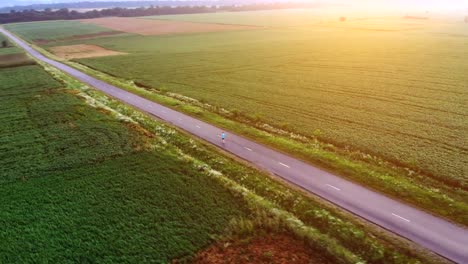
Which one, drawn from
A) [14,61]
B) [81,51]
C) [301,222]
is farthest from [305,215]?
[81,51]

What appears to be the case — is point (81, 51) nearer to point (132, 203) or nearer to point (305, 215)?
point (132, 203)

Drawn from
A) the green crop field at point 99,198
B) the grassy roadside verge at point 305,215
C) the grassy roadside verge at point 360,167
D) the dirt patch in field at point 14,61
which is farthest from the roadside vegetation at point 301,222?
the dirt patch in field at point 14,61

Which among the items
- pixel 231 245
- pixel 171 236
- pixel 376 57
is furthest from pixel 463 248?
pixel 376 57

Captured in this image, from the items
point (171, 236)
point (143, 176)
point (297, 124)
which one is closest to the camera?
point (171, 236)

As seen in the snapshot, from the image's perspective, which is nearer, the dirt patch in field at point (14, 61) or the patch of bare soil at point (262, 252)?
the patch of bare soil at point (262, 252)

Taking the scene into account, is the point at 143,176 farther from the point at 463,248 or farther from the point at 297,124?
the point at 463,248

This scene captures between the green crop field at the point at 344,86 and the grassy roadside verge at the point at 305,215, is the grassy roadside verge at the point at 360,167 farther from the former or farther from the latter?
the grassy roadside verge at the point at 305,215

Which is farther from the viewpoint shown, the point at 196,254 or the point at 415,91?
the point at 415,91
